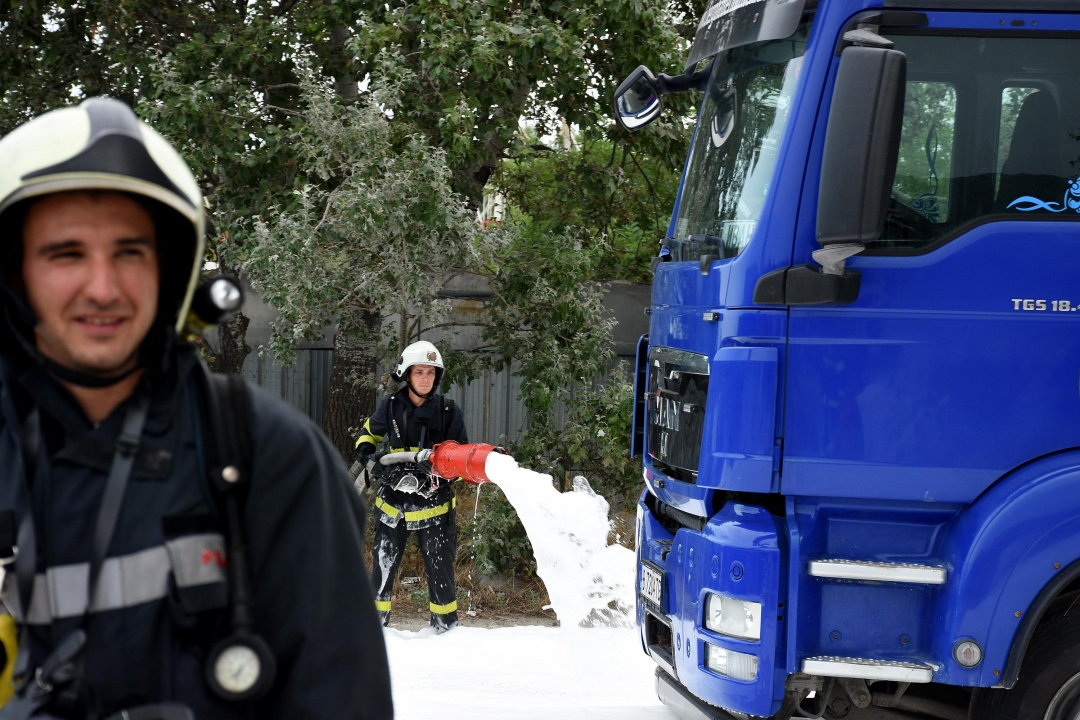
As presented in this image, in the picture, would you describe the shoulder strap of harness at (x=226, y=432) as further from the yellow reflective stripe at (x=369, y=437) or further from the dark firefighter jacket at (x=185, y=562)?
the yellow reflective stripe at (x=369, y=437)

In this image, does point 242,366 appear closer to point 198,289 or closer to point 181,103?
point 181,103

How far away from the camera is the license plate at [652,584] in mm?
4938

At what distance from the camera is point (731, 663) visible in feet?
14.2

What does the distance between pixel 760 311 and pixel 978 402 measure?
818 mm

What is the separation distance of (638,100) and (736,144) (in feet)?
3.23

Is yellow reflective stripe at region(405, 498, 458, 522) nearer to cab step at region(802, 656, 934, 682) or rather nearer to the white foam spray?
the white foam spray

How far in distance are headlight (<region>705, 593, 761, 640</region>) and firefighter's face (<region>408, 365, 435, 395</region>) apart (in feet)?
14.4

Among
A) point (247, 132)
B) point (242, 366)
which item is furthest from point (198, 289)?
point (242, 366)

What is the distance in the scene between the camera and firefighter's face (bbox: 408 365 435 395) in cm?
852

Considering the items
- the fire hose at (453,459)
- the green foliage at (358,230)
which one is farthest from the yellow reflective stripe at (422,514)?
the green foliage at (358,230)

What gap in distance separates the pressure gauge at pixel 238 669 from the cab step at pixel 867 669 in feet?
9.48

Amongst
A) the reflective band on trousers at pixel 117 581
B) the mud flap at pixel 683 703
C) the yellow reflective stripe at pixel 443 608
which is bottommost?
the yellow reflective stripe at pixel 443 608

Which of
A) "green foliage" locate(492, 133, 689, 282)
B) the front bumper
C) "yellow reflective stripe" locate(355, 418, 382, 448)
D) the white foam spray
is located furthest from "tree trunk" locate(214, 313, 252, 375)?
the front bumper

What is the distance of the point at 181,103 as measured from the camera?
9336 millimetres
